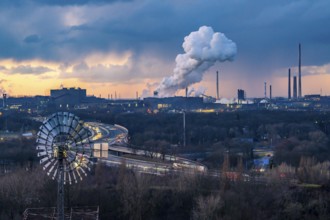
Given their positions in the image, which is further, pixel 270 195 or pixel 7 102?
pixel 7 102

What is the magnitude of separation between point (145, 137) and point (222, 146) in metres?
9.30

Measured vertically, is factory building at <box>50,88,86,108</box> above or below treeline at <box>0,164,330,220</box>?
above

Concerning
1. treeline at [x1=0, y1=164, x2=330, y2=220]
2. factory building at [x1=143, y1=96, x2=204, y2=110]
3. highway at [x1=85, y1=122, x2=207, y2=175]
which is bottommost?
treeline at [x1=0, y1=164, x2=330, y2=220]

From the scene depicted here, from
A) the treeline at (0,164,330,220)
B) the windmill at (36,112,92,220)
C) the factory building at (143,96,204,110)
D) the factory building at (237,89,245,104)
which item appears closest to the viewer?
the windmill at (36,112,92,220)

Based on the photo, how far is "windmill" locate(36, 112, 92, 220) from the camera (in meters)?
14.8

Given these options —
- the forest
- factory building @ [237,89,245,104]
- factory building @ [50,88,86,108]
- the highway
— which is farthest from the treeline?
factory building @ [237,89,245,104]

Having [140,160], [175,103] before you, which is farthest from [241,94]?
[140,160]

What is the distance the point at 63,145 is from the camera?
48.7 ft

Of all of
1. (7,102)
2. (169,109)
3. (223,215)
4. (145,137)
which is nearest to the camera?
(223,215)

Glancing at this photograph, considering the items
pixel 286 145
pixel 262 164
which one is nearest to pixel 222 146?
pixel 286 145

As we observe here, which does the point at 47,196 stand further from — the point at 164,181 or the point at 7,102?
the point at 7,102

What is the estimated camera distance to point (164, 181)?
90.9 feet

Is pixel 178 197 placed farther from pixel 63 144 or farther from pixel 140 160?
pixel 63 144

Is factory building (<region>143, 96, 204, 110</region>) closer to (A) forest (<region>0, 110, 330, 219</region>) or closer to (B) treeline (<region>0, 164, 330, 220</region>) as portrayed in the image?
(A) forest (<region>0, 110, 330, 219</region>)
